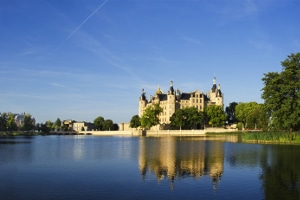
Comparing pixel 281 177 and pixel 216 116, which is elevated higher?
pixel 216 116

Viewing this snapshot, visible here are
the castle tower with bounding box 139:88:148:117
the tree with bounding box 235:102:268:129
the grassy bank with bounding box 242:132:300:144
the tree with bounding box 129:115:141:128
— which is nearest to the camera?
the grassy bank with bounding box 242:132:300:144

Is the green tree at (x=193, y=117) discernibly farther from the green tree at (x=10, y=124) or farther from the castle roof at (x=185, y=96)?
the green tree at (x=10, y=124)

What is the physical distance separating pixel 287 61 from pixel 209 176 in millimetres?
38612

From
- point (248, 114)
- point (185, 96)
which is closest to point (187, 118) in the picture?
point (248, 114)

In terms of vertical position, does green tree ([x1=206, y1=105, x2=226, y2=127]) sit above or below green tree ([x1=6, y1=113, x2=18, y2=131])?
above

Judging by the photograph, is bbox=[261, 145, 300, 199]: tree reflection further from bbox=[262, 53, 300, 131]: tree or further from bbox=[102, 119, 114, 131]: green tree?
bbox=[102, 119, 114, 131]: green tree

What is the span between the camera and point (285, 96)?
54.5 meters

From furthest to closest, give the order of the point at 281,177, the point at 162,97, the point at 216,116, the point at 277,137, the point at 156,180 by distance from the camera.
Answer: the point at 162,97 → the point at 216,116 → the point at 277,137 → the point at 281,177 → the point at 156,180

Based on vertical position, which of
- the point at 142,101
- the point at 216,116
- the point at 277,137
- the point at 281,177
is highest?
the point at 142,101

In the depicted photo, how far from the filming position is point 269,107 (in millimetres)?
55125

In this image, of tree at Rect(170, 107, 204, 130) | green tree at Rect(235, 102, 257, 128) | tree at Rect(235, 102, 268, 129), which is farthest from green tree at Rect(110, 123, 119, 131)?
green tree at Rect(235, 102, 257, 128)

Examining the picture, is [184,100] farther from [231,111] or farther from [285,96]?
[285,96]

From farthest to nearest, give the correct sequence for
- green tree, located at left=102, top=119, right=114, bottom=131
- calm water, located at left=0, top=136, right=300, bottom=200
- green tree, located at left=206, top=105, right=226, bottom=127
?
green tree, located at left=102, top=119, right=114, bottom=131
green tree, located at left=206, top=105, right=226, bottom=127
calm water, located at left=0, top=136, right=300, bottom=200

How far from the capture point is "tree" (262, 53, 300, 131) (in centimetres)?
5234
